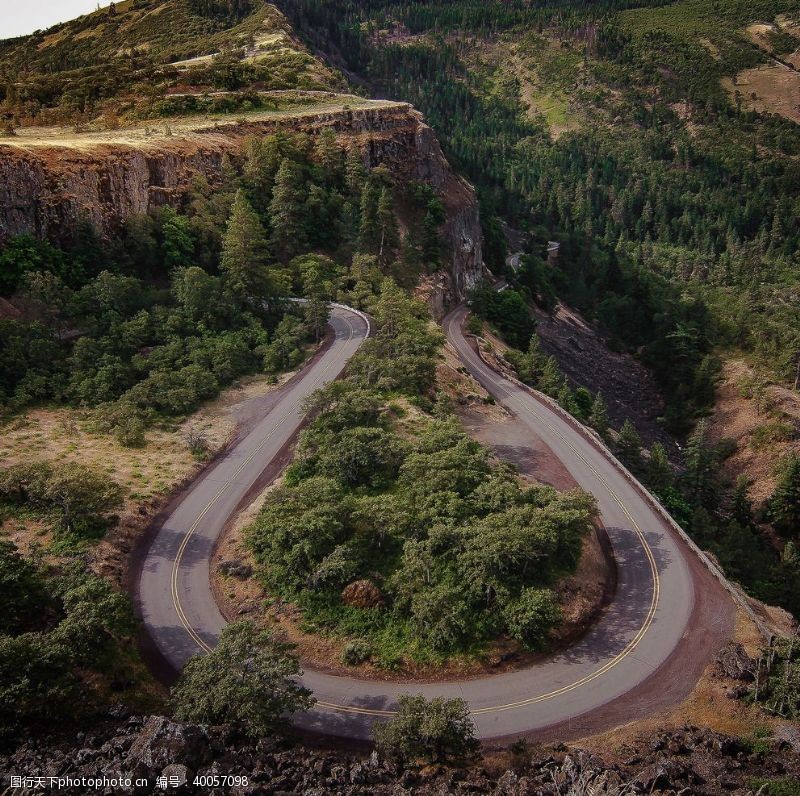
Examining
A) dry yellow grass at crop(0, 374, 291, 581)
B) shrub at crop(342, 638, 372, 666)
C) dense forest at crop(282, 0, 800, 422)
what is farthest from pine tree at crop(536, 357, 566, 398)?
shrub at crop(342, 638, 372, 666)

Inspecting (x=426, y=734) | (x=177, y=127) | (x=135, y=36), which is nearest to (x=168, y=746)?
(x=426, y=734)

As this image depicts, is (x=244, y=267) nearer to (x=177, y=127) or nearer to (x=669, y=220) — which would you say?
Result: (x=177, y=127)

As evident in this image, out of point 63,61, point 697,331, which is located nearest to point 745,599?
point 697,331

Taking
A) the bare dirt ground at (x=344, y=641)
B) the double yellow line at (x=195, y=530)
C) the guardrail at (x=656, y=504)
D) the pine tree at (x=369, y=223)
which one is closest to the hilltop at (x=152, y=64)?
the pine tree at (x=369, y=223)

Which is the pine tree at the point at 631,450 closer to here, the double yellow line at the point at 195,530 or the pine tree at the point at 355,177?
the double yellow line at the point at 195,530

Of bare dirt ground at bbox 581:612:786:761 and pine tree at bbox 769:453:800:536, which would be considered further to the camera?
pine tree at bbox 769:453:800:536

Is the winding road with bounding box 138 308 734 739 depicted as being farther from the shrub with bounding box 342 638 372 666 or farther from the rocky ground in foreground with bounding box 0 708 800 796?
the rocky ground in foreground with bounding box 0 708 800 796
